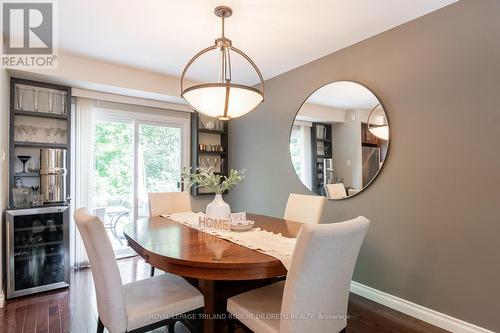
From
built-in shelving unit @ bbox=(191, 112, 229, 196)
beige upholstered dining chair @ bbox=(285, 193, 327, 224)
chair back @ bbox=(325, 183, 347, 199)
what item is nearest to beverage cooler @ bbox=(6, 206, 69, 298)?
built-in shelving unit @ bbox=(191, 112, 229, 196)

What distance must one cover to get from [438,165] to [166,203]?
2544 mm

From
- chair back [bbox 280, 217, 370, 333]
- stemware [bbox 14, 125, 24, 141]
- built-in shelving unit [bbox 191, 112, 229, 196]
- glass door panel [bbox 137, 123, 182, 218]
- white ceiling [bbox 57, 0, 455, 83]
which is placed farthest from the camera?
built-in shelving unit [bbox 191, 112, 229, 196]

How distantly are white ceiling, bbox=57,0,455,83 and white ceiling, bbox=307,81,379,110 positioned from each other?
0.39 metres

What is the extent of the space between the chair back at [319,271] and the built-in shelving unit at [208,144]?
325 cm

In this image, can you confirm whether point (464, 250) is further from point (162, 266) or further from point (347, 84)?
point (162, 266)

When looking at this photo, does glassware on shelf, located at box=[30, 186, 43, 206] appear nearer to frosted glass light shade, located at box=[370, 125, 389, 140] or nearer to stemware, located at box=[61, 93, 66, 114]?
stemware, located at box=[61, 93, 66, 114]

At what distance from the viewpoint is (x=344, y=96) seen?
2.88 m

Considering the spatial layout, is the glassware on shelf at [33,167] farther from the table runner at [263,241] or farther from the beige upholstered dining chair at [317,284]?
the beige upholstered dining chair at [317,284]

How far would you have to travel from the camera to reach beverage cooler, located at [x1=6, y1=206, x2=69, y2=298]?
2598mm

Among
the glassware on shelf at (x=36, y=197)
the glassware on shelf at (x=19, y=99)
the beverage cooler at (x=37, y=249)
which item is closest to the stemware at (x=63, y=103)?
the glassware on shelf at (x=19, y=99)

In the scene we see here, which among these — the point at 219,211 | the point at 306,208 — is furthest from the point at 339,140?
the point at 219,211

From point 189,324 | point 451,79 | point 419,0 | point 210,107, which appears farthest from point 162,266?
point 419,0

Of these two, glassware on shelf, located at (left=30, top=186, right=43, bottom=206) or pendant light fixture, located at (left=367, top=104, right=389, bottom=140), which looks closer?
pendant light fixture, located at (left=367, top=104, right=389, bottom=140)

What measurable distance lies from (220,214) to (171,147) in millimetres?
2419
